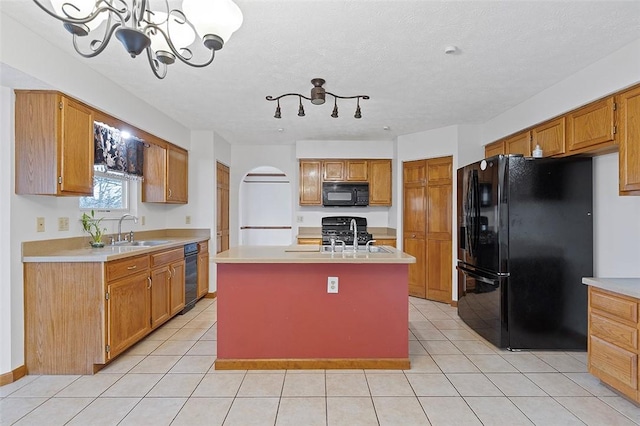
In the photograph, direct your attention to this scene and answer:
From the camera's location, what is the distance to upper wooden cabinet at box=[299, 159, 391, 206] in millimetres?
5359

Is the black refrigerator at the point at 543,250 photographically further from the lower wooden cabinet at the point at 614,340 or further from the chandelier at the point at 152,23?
the chandelier at the point at 152,23

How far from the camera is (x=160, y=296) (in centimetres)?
347

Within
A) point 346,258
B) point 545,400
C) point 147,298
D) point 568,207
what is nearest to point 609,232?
point 568,207

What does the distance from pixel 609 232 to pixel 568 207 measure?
364 mm

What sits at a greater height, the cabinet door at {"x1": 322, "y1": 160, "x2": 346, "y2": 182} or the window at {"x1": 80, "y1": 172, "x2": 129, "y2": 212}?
the cabinet door at {"x1": 322, "y1": 160, "x2": 346, "y2": 182}

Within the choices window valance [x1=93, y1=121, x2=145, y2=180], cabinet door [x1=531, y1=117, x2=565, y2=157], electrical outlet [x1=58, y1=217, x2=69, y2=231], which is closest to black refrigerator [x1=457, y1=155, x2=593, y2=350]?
cabinet door [x1=531, y1=117, x2=565, y2=157]

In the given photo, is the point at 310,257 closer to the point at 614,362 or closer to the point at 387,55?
the point at 387,55

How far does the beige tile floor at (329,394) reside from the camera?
6.70 ft

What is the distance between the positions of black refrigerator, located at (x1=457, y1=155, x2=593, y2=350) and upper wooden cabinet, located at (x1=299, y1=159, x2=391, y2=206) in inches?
93.9

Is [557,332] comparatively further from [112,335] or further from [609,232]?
[112,335]

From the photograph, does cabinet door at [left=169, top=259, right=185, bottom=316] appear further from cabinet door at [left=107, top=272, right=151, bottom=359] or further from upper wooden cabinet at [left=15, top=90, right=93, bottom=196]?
upper wooden cabinet at [left=15, top=90, right=93, bottom=196]

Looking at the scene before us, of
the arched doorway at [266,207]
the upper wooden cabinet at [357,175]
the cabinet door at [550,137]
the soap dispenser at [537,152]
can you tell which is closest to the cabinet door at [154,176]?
the upper wooden cabinet at [357,175]

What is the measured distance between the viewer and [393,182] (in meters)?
5.32

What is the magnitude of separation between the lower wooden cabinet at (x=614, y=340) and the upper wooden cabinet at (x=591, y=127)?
3.73ft
